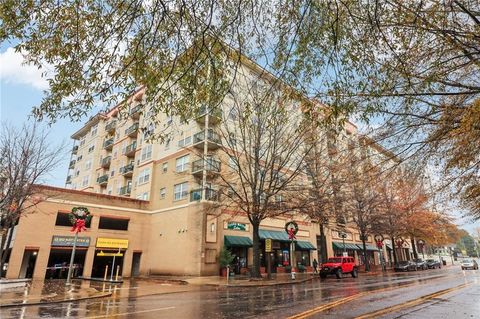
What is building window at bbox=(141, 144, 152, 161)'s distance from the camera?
40312mm

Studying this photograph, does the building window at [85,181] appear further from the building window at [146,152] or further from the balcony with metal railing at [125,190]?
the building window at [146,152]

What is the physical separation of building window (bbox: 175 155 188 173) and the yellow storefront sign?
30.9 ft

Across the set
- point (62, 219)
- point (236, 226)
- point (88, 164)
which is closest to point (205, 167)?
point (236, 226)

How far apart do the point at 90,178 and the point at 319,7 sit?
5324 cm

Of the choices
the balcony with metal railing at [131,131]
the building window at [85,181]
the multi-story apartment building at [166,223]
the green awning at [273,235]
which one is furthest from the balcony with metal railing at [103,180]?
the green awning at [273,235]

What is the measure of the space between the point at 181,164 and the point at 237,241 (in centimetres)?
1051

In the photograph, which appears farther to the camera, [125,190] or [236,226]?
[125,190]

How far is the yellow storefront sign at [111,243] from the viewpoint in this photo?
31.7m

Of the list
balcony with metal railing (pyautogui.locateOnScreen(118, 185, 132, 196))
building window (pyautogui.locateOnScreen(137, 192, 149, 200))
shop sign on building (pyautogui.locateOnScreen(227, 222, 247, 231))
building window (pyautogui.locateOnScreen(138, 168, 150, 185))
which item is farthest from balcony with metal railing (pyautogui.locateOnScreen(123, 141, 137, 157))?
shop sign on building (pyautogui.locateOnScreen(227, 222, 247, 231))

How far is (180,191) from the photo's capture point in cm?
3412

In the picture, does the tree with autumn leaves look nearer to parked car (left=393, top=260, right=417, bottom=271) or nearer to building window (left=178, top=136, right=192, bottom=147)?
parked car (left=393, top=260, right=417, bottom=271)

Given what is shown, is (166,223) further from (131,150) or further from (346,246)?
(346,246)

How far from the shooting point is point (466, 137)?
760cm

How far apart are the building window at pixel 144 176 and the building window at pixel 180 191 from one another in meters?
5.94
